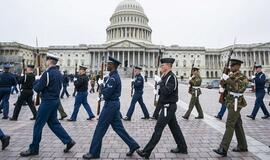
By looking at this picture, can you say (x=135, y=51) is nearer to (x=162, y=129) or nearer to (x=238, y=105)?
(x=238, y=105)

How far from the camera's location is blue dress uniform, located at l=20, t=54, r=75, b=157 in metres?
5.56

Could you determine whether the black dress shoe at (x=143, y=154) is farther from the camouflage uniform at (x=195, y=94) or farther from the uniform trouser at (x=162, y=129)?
the camouflage uniform at (x=195, y=94)

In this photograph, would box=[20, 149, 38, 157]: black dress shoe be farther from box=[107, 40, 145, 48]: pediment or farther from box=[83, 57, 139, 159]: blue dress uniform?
box=[107, 40, 145, 48]: pediment

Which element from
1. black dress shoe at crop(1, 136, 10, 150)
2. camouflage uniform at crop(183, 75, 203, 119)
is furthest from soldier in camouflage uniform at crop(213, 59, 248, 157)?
black dress shoe at crop(1, 136, 10, 150)

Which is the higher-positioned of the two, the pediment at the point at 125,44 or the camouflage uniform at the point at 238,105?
the pediment at the point at 125,44

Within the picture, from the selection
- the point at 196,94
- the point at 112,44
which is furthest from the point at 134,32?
the point at 196,94

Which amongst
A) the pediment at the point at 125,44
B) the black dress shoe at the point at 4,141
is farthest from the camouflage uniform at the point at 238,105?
the pediment at the point at 125,44

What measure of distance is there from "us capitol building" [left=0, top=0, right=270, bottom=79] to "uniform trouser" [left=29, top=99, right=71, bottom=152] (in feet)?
285

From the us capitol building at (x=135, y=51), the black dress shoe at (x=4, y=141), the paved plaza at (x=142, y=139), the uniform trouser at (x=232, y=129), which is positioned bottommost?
the paved plaza at (x=142, y=139)

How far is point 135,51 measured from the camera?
312 ft

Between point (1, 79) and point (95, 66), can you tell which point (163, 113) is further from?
point (95, 66)

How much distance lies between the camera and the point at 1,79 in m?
9.84

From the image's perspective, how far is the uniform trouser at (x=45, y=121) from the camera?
219 inches

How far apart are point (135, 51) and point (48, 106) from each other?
296 ft
